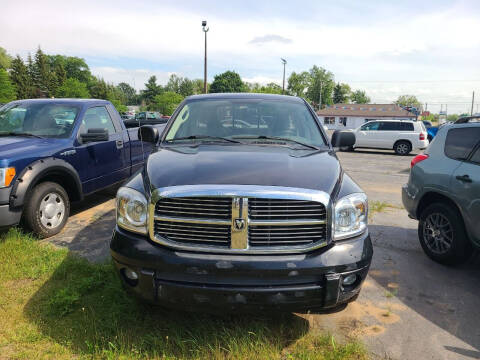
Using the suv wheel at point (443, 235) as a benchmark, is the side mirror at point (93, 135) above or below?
above

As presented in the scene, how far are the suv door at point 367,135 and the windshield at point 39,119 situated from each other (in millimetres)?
16426

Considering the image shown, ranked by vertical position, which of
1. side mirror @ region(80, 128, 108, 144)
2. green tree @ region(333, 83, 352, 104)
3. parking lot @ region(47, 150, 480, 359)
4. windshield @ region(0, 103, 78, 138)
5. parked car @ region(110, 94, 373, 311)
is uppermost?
green tree @ region(333, 83, 352, 104)

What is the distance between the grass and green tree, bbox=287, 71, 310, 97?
10863 centimetres

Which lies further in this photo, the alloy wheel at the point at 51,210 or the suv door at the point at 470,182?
the alloy wheel at the point at 51,210

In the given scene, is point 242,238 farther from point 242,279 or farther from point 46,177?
point 46,177

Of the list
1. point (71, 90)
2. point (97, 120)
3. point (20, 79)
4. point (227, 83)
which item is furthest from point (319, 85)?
point (97, 120)

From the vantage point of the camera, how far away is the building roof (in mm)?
68000

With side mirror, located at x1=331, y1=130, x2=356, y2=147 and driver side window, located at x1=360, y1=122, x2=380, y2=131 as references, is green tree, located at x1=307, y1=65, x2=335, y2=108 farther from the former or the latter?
side mirror, located at x1=331, y1=130, x2=356, y2=147

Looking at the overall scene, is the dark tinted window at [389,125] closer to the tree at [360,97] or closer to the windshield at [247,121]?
the windshield at [247,121]

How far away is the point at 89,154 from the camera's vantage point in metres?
5.36

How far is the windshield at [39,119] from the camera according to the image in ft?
16.9

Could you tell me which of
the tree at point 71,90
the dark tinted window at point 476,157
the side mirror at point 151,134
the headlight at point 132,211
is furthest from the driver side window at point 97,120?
the tree at point 71,90

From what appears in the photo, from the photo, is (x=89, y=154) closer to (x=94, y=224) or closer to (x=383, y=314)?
(x=94, y=224)

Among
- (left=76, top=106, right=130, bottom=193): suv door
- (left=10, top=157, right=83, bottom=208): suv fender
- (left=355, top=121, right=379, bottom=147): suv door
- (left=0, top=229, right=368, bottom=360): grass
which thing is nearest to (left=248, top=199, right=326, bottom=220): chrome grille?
(left=0, top=229, right=368, bottom=360): grass
